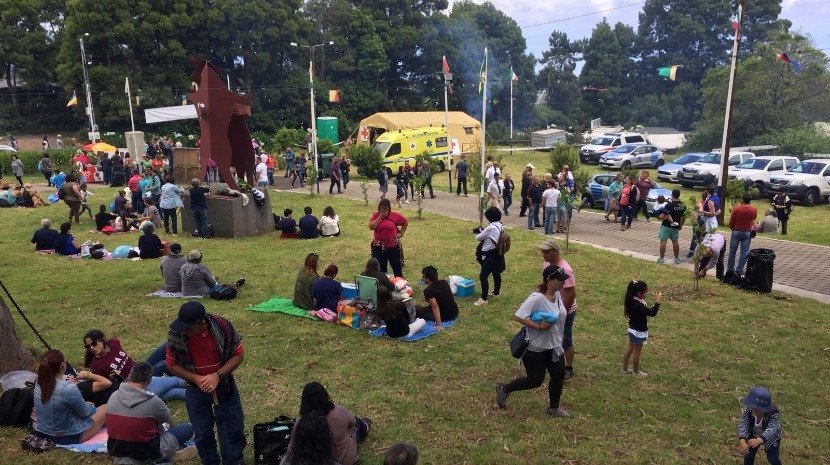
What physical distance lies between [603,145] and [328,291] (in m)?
30.7

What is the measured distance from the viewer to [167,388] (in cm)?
691

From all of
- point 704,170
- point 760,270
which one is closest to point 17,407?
point 760,270

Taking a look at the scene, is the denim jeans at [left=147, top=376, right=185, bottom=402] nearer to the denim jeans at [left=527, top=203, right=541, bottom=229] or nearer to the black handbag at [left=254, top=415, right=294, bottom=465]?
the black handbag at [left=254, top=415, right=294, bottom=465]

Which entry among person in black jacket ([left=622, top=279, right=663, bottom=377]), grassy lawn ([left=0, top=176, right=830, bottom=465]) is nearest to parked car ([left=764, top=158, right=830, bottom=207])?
grassy lawn ([left=0, top=176, right=830, bottom=465])

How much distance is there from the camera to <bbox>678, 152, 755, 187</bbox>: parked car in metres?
27.3

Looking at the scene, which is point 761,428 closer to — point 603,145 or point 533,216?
point 533,216

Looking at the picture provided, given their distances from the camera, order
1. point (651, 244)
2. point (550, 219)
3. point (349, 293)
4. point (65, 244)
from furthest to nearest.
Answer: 1. point (550, 219)
2. point (651, 244)
3. point (65, 244)
4. point (349, 293)

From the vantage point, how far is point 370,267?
30.5ft

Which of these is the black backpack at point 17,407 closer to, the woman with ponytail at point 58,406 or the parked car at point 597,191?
the woman with ponytail at point 58,406

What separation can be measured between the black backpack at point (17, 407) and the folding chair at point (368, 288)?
434cm

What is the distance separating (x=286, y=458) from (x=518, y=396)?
3.06 meters

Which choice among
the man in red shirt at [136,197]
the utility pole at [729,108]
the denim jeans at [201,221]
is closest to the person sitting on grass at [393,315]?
the denim jeans at [201,221]

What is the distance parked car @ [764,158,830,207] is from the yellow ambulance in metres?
13.6

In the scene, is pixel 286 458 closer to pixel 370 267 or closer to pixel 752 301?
pixel 370 267
